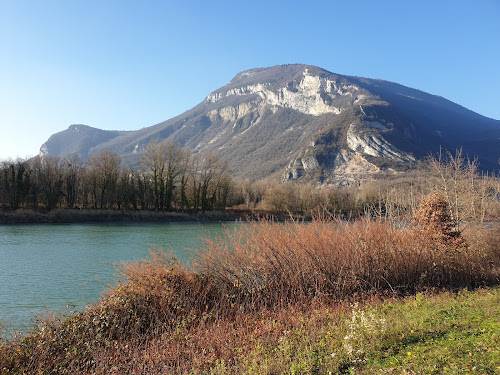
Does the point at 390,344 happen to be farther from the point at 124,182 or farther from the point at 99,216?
the point at 124,182

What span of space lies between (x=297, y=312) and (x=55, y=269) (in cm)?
1679

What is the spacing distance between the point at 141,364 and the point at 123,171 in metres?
62.4

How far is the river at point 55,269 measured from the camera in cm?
1282

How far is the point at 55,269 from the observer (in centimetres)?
1980

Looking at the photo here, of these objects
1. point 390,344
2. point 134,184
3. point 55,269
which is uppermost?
point 134,184

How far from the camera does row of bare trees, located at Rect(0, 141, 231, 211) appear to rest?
180 feet

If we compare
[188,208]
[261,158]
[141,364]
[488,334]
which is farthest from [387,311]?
[261,158]

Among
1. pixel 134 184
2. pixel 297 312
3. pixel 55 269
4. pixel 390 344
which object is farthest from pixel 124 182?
pixel 390 344

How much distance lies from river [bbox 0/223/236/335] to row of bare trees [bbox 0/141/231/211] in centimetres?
2221

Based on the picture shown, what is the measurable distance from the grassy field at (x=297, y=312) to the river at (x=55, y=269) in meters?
1.32

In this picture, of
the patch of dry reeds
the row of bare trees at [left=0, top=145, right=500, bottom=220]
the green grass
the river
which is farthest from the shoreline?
the green grass

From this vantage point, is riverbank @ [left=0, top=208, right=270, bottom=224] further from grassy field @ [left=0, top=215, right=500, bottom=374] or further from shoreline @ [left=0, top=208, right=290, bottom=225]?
grassy field @ [left=0, top=215, right=500, bottom=374]

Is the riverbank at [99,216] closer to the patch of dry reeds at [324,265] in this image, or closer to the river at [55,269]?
the river at [55,269]

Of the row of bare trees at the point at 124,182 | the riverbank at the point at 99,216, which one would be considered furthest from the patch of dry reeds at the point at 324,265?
the row of bare trees at the point at 124,182
